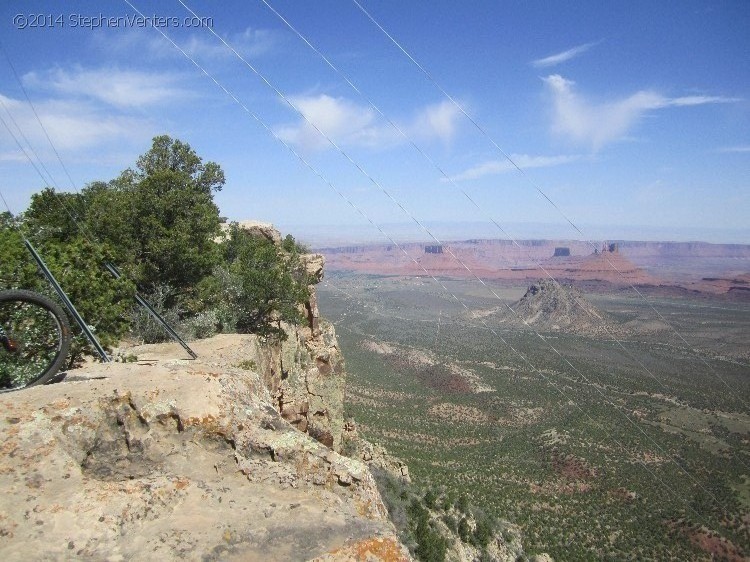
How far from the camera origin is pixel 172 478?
6.26 meters

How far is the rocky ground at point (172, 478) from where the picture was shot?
5.18 metres

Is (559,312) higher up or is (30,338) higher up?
(30,338)

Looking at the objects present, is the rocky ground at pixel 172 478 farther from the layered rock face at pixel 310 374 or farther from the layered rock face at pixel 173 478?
the layered rock face at pixel 310 374

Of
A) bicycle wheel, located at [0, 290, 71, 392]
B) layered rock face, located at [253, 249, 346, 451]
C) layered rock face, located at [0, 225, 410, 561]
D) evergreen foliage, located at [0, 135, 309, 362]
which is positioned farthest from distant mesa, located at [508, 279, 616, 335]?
bicycle wheel, located at [0, 290, 71, 392]

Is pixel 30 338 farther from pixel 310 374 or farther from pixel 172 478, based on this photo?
pixel 310 374

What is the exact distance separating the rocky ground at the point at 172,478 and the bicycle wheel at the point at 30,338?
2.53 feet

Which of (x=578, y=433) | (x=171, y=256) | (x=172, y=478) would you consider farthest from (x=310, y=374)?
(x=578, y=433)

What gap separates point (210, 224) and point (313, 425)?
12004 millimetres

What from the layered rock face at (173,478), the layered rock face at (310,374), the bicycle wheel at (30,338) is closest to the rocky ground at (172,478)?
the layered rock face at (173,478)

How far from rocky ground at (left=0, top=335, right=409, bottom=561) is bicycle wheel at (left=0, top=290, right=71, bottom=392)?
77 centimetres

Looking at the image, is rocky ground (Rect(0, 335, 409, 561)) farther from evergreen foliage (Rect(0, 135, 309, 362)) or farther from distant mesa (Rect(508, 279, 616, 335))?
distant mesa (Rect(508, 279, 616, 335))

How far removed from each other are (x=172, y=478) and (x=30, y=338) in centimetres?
509

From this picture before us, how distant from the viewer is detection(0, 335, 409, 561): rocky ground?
17.0 ft

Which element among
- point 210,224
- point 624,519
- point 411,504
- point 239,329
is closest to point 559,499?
point 624,519
